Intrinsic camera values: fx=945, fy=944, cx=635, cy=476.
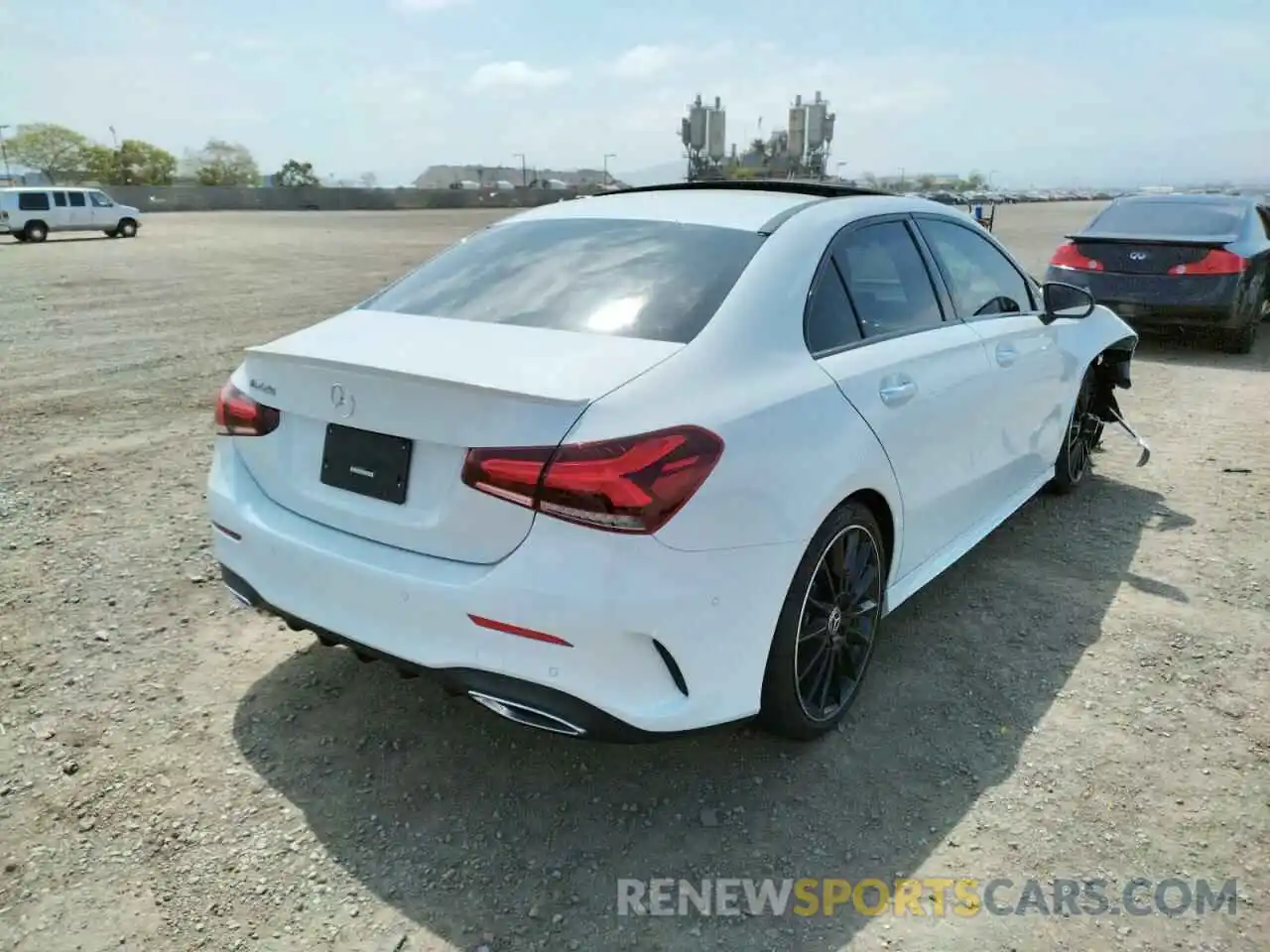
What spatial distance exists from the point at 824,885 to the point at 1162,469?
4565 mm

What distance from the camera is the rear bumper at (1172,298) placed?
8930 millimetres

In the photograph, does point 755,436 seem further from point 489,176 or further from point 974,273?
point 489,176

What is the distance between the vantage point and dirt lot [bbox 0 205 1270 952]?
2.35 meters

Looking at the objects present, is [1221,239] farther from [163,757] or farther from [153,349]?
[153,349]

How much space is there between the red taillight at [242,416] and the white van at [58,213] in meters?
31.7

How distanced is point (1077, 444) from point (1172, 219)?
6.04 metres

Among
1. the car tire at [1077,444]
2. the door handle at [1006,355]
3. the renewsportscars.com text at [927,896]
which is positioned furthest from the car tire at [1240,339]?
the renewsportscars.com text at [927,896]

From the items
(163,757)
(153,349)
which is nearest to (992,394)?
(163,757)

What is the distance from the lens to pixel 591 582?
2236 millimetres

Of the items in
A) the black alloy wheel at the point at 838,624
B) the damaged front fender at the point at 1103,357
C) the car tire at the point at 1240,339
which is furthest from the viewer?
the car tire at the point at 1240,339

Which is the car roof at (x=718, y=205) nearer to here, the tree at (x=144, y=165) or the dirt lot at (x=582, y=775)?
the dirt lot at (x=582, y=775)

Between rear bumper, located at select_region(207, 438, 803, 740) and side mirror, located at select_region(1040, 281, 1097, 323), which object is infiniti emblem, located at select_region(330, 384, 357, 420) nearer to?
rear bumper, located at select_region(207, 438, 803, 740)

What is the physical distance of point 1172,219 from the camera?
991 cm

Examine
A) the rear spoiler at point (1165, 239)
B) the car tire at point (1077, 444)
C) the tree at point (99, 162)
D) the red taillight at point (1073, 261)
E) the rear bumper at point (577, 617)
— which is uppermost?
the tree at point (99, 162)
